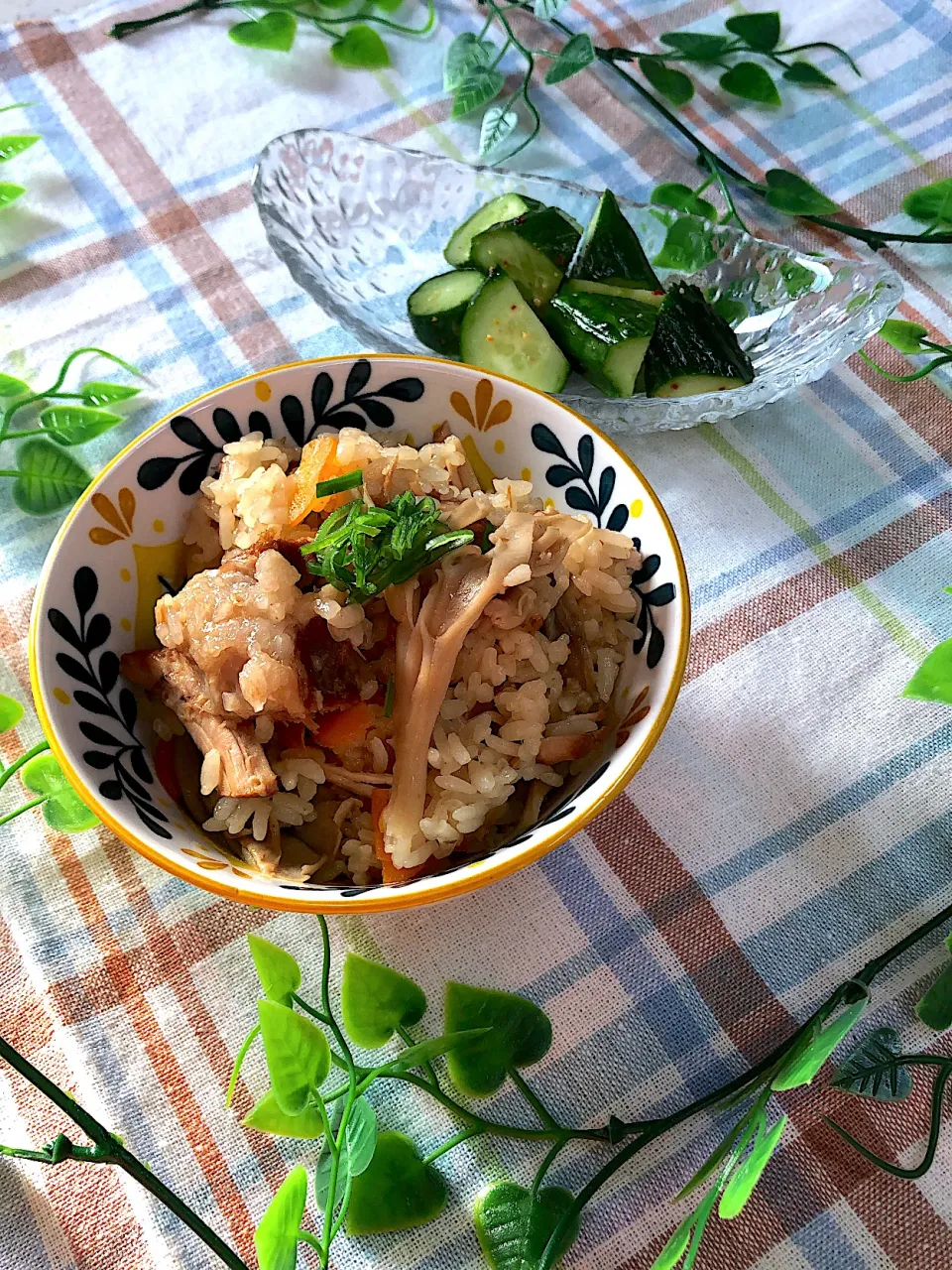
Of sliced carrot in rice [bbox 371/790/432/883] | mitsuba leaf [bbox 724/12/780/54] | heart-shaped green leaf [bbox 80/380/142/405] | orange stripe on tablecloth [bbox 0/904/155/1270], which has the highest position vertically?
mitsuba leaf [bbox 724/12/780/54]

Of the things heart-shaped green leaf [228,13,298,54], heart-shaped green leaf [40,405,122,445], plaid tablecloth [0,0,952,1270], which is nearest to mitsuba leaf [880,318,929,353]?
plaid tablecloth [0,0,952,1270]

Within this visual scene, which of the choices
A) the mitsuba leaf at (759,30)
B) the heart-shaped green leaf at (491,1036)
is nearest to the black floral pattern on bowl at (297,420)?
the heart-shaped green leaf at (491,1036)

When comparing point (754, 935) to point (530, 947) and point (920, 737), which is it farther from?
point (920, 737)

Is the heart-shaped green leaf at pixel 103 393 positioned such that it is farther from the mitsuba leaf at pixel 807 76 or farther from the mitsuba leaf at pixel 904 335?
the mitsuba leaf at pixel 807 76

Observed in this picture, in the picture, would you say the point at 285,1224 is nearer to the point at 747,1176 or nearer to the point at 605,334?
the point at 747,1176

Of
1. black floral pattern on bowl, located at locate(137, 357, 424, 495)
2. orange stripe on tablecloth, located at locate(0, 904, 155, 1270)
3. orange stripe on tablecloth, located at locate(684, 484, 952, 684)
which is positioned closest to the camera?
orange stripe on tablecloth, located at locate(0, 904, 155, 1270)

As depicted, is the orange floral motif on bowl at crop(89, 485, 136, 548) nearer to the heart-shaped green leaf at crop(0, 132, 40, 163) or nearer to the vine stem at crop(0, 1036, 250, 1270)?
the vine stem at crop(0, 1036, 250, 1270)

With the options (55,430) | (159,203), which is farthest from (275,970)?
Answer: (159,203)
